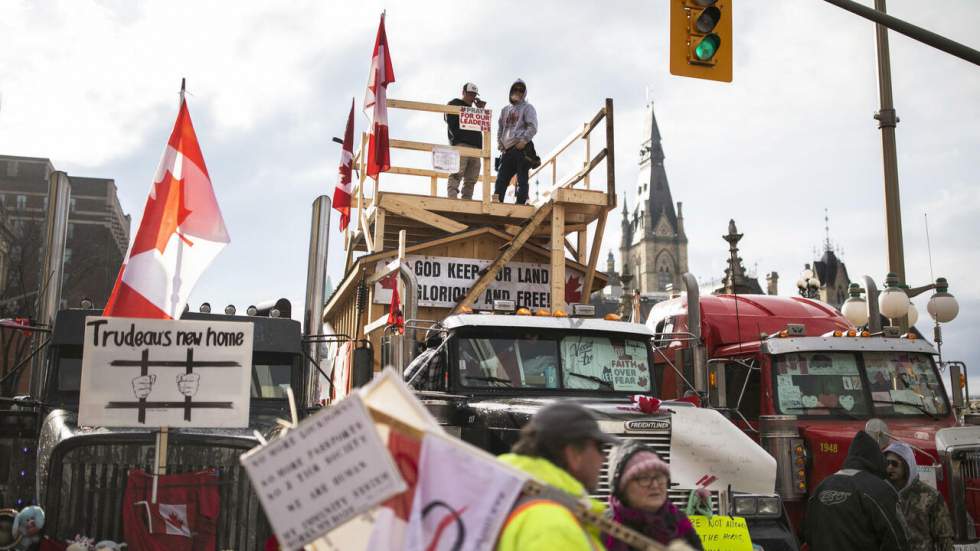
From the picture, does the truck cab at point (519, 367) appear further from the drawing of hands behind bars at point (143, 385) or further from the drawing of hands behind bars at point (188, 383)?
the drawing of hands behind bars at point (143, 385)

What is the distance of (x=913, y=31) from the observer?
8.84m

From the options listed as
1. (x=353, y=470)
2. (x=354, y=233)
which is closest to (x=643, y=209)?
(x=354, y=233)

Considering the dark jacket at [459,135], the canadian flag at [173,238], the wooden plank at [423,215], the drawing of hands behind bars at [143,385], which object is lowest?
the drawing of hands behind bars at [143,385]

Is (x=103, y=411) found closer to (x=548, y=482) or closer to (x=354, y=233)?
(x=548, y=482)

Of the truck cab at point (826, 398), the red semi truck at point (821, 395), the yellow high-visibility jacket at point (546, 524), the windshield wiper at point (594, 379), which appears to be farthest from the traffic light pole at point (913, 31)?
the yellow high-visibility jacket at point (546, 524)

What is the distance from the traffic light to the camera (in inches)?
355

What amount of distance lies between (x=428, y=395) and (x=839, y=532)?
346cm

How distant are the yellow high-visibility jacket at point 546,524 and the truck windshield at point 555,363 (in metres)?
5.37

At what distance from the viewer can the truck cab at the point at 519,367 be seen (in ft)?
26.0

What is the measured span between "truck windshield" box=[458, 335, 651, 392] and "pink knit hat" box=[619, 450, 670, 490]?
442 centimetres

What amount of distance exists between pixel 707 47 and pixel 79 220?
228ft

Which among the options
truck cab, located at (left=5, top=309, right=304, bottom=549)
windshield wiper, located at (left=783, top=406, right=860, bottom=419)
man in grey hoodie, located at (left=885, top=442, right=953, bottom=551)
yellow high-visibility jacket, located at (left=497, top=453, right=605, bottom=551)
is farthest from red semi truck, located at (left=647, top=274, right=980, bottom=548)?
yellow high-visibility jacket, located at (left=497, top=453, right=605, bottom=551)

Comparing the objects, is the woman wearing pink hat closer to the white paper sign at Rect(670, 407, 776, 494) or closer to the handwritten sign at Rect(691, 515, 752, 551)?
the handwritten sign at Rect(691, 515, 752, 551)

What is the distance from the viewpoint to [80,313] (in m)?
8.61
